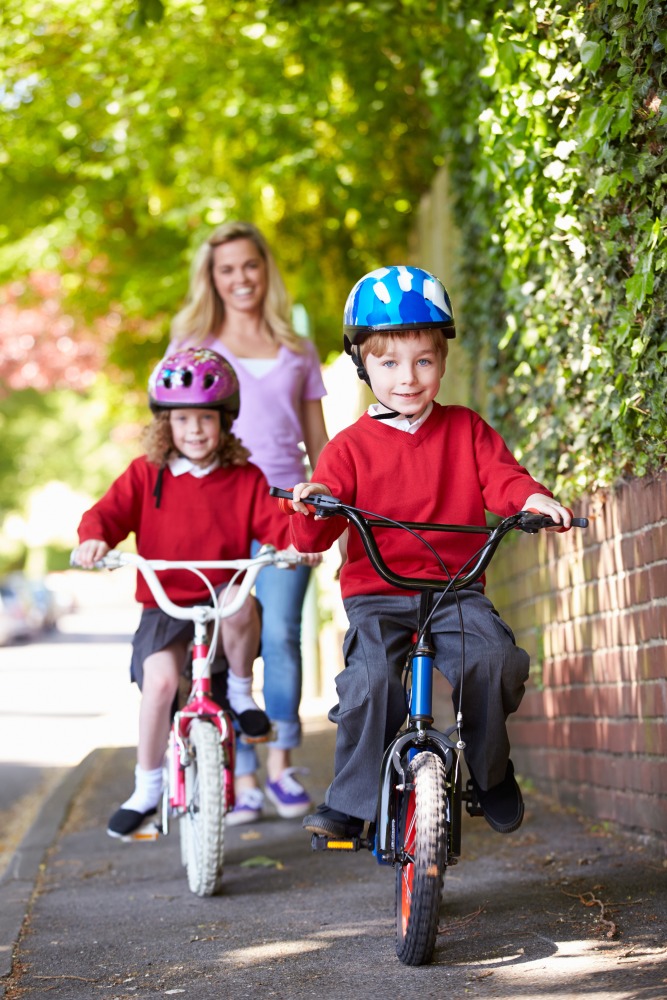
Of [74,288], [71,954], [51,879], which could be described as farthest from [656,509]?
[74,288]

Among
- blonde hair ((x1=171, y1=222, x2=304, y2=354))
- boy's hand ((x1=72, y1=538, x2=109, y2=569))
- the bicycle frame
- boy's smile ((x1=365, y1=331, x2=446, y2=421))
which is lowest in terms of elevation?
the bicycle frame

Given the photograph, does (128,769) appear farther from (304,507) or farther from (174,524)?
(304,507)

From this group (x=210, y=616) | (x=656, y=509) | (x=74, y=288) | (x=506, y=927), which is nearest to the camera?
(x=506, y=927)

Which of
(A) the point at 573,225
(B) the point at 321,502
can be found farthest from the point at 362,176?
(B) the point at 321,502

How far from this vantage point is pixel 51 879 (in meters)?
5.98

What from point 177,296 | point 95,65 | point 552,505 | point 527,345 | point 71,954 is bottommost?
point 71,954

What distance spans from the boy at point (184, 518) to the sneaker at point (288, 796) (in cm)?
103

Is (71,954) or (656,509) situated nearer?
(71,954)

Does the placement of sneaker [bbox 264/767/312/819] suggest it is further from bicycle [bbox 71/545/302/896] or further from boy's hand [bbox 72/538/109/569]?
boy's hand [bbox 72/538/109/569]

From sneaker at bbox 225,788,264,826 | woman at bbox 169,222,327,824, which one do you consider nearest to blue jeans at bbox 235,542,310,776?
woman at bbox 169,222,327,824

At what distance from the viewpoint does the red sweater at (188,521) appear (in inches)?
227

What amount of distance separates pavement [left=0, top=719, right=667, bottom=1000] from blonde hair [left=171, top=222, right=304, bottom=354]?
2.33 meters

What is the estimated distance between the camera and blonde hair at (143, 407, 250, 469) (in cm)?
576

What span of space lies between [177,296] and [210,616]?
7.90 m
